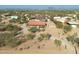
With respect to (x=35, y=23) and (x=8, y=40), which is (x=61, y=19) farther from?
(x=8, y=40)

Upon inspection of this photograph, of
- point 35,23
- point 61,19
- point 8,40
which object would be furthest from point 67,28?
point 8,40

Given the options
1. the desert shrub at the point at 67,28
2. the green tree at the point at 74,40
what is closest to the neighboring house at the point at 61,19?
the desert shrub at the point at 67,28

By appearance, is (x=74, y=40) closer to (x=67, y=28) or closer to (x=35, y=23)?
(x=67, y=28)

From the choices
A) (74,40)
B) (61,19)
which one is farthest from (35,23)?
(74,40)

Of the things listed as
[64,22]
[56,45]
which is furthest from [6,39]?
[64,22]

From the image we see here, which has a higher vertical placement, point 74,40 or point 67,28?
point 67,28

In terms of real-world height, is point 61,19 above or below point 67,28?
above

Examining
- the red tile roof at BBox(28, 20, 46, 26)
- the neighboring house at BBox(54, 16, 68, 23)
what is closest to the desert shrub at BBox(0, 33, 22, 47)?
the red tile roof at BBox(28, 20, 46, 26)

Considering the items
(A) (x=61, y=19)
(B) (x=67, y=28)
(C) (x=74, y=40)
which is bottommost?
(C) (x=74, y=40)

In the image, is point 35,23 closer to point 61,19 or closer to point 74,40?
point 61,19

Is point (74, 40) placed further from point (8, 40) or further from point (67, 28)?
point (8, 40)

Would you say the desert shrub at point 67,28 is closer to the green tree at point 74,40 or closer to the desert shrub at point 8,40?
the green tree at point 74,40
